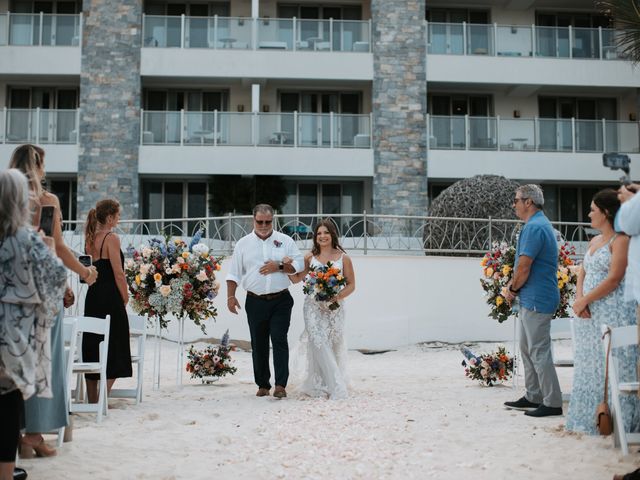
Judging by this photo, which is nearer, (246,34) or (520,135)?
(246,34)

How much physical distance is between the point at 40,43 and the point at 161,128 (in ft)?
13.6

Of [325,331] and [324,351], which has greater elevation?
[325,331]

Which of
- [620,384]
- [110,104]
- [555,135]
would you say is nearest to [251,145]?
[110,104]

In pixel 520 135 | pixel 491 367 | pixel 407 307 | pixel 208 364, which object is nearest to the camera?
pixel 491 367

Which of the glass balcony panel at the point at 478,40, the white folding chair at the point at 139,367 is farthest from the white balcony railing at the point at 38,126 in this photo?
the white folding chair at the point at 139,367

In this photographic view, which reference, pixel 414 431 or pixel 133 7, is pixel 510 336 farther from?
pixel 133 7

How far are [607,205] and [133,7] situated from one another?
64.0ft

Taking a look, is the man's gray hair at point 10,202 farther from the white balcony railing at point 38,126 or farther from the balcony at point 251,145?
the white balcony railing at point 38,126

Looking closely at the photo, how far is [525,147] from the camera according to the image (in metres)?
23.5

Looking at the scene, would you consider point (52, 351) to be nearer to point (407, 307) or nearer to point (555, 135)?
point (407, 307)

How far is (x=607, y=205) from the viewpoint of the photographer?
6.33m

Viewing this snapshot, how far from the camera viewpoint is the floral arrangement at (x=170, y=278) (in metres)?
9.75

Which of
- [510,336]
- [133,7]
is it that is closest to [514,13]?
[133,7]

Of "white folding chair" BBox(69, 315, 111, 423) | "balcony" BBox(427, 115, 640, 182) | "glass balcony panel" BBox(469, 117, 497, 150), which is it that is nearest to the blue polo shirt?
"white folding chair" BBox(69, 315, 111, 423)
